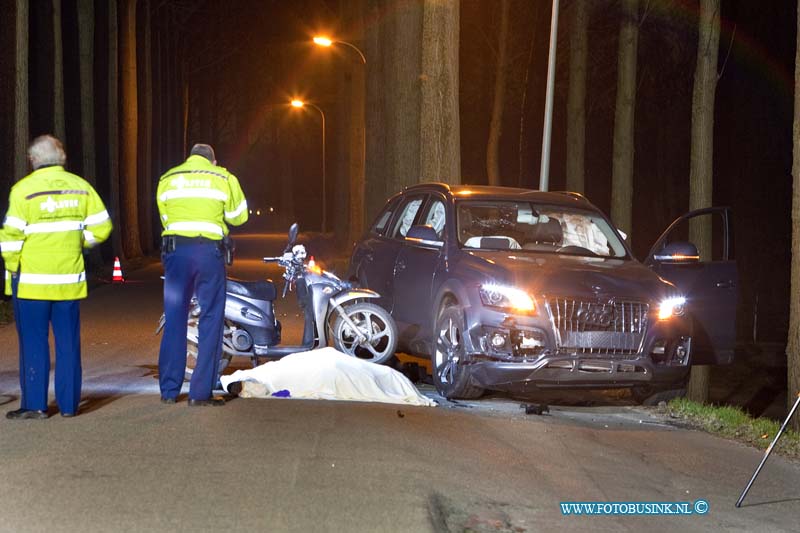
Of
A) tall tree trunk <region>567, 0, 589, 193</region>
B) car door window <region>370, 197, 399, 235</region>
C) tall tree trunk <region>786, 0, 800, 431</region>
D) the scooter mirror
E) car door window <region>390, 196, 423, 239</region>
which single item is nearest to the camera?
the scooter mirror

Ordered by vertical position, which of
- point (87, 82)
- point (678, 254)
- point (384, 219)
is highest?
point (87, 82)

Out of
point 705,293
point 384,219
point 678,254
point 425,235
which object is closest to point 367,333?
point 425,235

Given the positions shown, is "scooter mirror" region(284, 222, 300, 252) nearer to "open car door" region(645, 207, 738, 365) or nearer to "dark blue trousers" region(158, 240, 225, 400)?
"dark blue trousers" region(158, 240, 225, 400)

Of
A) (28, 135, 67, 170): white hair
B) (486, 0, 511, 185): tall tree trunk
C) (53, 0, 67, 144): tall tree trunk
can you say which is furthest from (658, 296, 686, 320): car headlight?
(486, 0, 511, 185): tall tree trunk

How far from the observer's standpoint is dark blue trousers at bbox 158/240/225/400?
952 centimetres

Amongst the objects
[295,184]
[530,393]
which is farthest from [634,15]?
[295,184]

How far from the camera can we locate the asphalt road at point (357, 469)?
21.2ft

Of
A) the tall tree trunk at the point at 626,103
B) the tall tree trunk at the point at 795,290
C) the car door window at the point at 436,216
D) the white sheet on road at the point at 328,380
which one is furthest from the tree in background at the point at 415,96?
the white sheet on road at the point at 328,380

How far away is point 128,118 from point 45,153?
28.1m

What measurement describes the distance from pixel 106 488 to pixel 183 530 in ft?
2.90

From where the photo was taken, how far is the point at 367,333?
1172 centimetres

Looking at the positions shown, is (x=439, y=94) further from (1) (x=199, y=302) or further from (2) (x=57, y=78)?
(2) (x=57, y=78)

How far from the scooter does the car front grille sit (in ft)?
6.75

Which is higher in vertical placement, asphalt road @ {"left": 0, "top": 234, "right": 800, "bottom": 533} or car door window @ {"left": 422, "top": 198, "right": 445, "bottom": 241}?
car door window @ {"left": 422, "top": 198, "right": 445, "bottom": 241}
